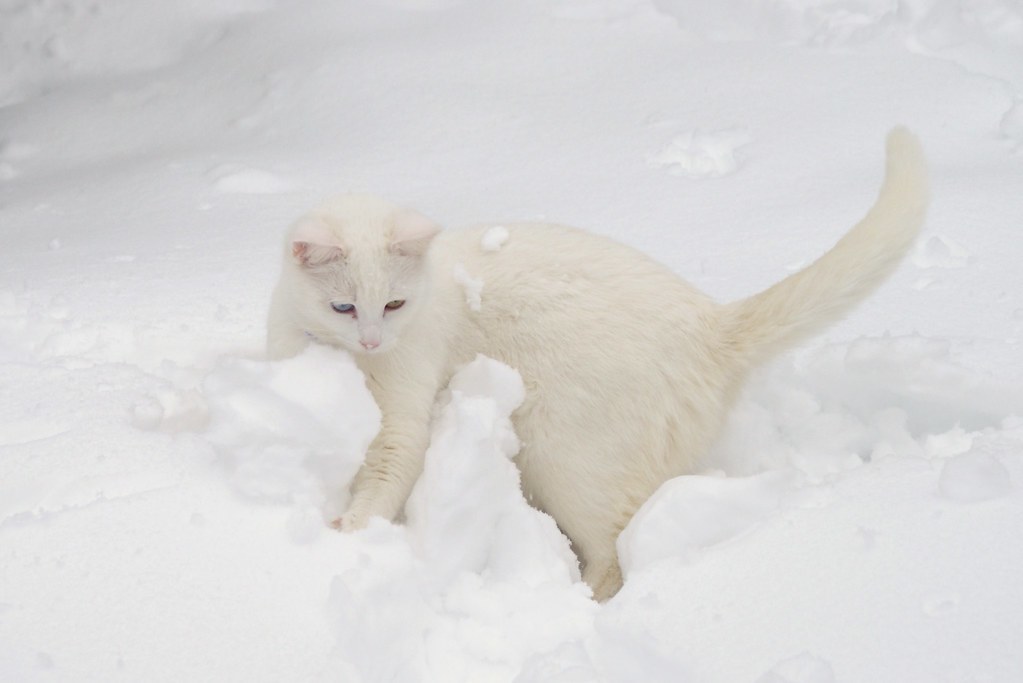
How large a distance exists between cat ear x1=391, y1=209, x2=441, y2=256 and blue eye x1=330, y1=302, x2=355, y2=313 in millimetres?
155

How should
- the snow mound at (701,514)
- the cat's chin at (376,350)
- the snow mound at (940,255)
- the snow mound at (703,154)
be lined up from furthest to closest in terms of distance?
the snow mound at (703,154) → the snow mound at (940,255) → the cat's chin at (376,350) → the snow mound at (701,514)

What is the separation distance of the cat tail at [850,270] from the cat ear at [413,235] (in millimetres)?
745

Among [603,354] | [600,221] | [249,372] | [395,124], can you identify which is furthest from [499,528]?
[395,124]

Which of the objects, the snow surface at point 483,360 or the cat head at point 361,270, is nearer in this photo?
the snow surface at point 483,360

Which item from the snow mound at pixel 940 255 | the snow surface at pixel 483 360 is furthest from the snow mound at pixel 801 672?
the snow mound at pixel 940 255

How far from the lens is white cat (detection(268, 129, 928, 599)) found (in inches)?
85.0

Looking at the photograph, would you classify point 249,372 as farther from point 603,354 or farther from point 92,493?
point 603,354

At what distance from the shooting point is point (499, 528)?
212 cm

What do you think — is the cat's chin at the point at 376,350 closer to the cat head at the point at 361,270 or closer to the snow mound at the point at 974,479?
the cat head at the point at 361,270

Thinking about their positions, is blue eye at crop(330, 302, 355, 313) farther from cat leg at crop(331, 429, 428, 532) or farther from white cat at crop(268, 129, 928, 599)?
cat leg at crop(331, 429, 428, 532)

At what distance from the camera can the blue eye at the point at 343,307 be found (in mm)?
2152

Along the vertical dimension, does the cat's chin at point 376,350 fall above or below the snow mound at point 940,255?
above

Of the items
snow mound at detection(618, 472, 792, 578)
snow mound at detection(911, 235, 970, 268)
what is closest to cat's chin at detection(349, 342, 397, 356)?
snow mound at detection(618, 472, 792, 578)

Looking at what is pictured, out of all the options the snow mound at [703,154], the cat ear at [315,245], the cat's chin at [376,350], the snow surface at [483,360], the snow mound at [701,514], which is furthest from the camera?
the snow mound at [703,154]
